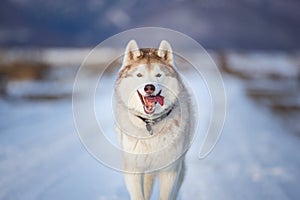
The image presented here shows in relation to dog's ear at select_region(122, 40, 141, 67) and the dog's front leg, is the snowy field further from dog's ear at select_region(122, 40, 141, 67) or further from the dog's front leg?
dog's ear at select_region(122, 40, 141, 67)

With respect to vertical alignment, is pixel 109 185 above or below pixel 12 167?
below

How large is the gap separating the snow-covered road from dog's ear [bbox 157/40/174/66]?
5.90 feet

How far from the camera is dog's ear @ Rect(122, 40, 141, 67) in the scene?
413 centimetres

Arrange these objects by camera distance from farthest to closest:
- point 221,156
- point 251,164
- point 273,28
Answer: point 273,28 → point 221,156 → point 251,164

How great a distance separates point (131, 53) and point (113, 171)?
2890 millimetres

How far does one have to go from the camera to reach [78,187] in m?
5.73

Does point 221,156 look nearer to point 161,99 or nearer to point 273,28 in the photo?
point 161,99

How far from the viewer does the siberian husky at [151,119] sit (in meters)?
3.98

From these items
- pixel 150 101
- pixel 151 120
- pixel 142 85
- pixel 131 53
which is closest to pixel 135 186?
pixel 151 120

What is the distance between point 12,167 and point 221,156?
328 cm

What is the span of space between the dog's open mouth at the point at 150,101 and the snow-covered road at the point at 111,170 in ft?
5.47

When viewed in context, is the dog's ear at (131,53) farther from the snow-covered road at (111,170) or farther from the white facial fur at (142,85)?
the snow-covered road at (111,170)

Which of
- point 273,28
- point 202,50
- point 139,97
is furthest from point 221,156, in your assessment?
point 273,28

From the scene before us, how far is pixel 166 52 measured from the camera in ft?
13.7
